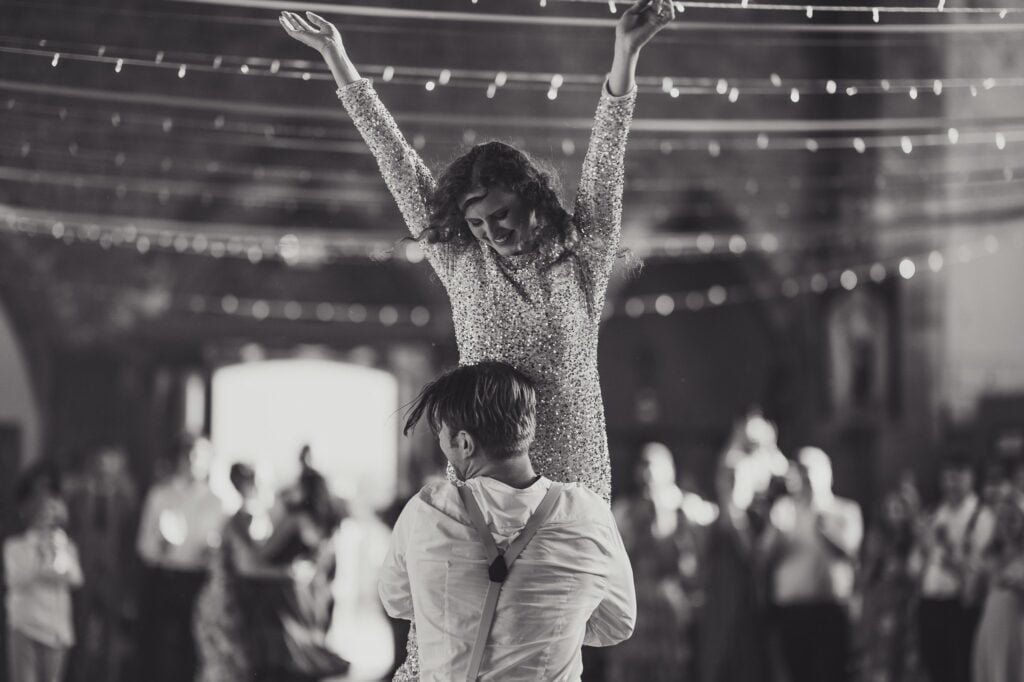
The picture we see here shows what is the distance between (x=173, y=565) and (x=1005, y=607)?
19.6 ft

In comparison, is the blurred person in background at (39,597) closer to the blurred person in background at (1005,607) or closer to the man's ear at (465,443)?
the blurred person in background at (1005,607)

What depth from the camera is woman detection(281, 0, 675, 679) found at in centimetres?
279

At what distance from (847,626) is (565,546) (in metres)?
7.64

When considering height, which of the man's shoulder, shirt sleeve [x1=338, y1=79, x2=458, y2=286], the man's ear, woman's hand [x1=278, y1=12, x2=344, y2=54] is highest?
woman's hand [x1=278, y1=12, x2=344, y2=54]

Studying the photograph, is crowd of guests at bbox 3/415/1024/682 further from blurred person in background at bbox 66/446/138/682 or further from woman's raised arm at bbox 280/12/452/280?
woman's raised arm at bbox 280/12/452/280

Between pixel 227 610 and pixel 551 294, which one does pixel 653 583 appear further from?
pixel 551 294

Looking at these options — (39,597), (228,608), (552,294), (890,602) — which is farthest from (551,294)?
(890,602)

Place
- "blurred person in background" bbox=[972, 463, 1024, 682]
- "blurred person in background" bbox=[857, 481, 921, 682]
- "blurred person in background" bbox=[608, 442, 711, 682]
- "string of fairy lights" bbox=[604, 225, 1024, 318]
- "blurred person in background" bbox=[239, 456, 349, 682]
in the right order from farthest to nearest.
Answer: "string of fairy lights" bbox=[604, 225, 1024, 318], "blurred person in background" bbox=[608, 442, 711, 682], "blurred person in background" bbox=[857, 481, 921, 682], "blurred person in background" bbox=[239, 456, 349, 682], "blurred person in background" bbox=[972, 463, 1024, 682]

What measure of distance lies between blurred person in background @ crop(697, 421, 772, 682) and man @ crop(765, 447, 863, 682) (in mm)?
725

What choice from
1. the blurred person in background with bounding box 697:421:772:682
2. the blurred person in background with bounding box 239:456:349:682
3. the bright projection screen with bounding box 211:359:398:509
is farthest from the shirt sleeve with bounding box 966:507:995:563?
the bright projection screen with bounding box 211:359:398:509

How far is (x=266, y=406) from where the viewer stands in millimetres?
22078

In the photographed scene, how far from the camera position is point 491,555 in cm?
247

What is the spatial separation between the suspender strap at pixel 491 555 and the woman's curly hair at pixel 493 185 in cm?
58

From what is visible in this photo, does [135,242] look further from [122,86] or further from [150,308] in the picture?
[122,86]
